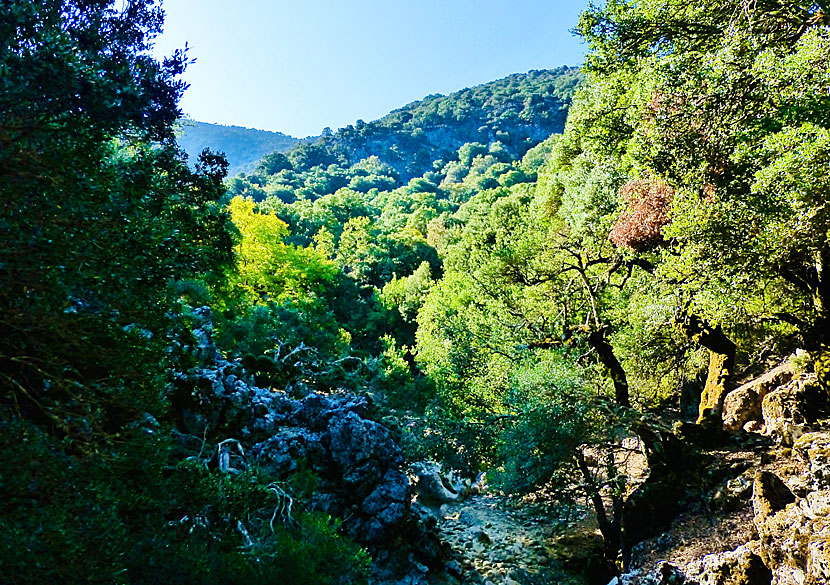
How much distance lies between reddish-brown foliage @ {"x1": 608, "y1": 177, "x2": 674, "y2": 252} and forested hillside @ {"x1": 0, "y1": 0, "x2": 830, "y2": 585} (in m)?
0.07

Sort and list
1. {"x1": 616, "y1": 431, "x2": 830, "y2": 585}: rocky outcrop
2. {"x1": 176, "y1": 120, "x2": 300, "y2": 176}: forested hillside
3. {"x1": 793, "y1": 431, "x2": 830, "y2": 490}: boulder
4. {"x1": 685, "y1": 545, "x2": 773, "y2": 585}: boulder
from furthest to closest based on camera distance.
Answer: {"x1": 176, "y1": 120, "x2": 300, "y2": 176}: forested hillside
{"x1": 793, "y1": 431, "x2": 830, "y2": 490}: boulder
{"x1": 685, "y1": 545, "x2": 773, "y2": 585}: boulder
{"x1": 616, "y1": 431, "x2": 830, "y2": 585}: rocky outcrop

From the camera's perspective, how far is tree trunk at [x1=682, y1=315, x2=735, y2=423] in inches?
473

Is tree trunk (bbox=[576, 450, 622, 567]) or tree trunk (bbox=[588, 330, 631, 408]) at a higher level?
tree trunk (bbox=[588, 330, 631, 408])

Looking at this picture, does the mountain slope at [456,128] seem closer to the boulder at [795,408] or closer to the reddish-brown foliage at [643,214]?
the reddish-brown foliage at [643,214]

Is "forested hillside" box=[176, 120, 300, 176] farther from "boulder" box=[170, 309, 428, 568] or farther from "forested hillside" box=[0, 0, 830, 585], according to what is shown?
"boulder" box=[170, 309, 428, 568]

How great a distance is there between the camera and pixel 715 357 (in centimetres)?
1272

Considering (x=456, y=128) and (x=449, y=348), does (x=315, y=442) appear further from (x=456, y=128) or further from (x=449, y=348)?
(x=456, y=128)

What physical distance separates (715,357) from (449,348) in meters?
8.46

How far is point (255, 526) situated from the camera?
723 centimetres

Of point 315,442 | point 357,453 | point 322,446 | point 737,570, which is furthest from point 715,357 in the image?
point 315,442

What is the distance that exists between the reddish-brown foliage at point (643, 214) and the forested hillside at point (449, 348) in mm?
69

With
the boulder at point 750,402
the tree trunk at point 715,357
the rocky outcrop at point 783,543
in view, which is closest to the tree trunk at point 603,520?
the rocky outcrop at point 783,543

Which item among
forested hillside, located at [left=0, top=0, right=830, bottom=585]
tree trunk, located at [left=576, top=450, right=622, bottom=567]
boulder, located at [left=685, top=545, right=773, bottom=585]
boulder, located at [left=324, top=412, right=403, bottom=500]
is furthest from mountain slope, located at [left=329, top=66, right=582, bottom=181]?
boulder, located at [left=685, top=545, right=773, bottom=585]

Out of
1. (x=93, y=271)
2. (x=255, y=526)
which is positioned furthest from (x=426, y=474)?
(x=93, y=271)
